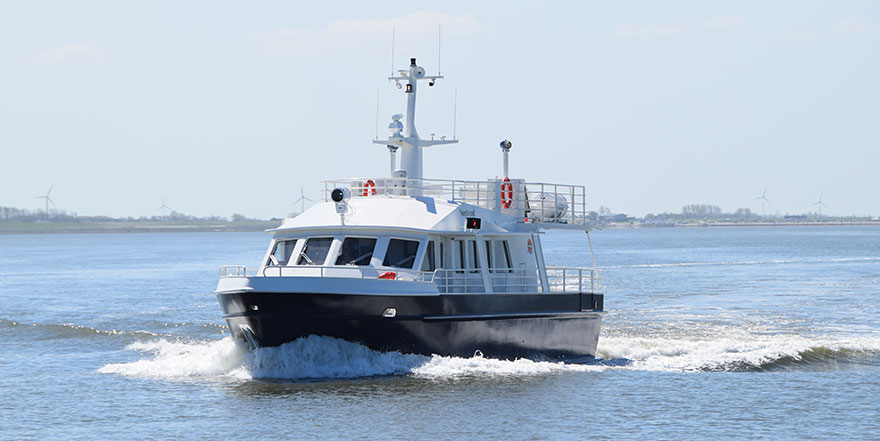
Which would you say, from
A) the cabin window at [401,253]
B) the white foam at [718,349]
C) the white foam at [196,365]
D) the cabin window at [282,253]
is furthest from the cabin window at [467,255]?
the white foam at [196,365]

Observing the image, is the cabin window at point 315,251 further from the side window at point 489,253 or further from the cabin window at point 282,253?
the side window at point 489,253

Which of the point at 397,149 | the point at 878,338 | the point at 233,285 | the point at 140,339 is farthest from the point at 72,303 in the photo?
the point at 878,338

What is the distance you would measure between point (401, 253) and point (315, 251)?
166cm

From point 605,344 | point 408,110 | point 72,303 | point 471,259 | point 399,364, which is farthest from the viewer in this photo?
point 72,303

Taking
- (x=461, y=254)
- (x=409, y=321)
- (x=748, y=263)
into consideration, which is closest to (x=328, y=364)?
(x=409, y=321)

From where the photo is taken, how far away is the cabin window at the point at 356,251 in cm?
2161

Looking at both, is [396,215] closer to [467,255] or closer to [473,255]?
[467,255]

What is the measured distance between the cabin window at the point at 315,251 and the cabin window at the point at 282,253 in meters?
0.40

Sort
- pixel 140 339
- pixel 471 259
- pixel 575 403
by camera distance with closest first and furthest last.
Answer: pixel 575 403 < pixel 471 259 < pixel 140 339

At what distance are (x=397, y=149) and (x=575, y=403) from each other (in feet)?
28.2

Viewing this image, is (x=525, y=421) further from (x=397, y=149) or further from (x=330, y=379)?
(x=397, y=149)

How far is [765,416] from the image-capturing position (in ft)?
61.2

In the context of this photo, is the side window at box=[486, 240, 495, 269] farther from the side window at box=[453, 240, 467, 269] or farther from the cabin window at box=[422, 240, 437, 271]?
the cabin window at box=[422, 240, 437, 271]

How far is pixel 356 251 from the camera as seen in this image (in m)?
21.7
